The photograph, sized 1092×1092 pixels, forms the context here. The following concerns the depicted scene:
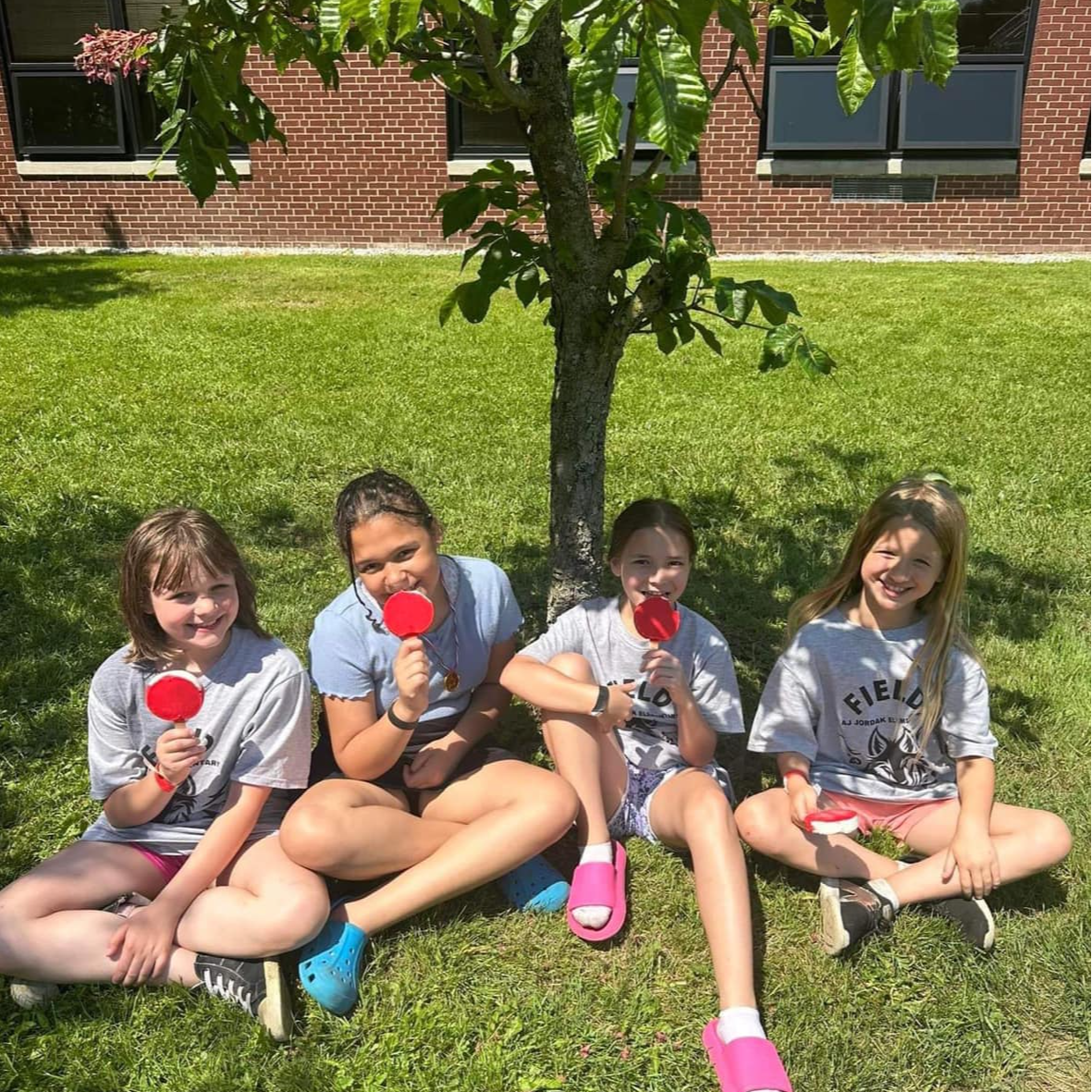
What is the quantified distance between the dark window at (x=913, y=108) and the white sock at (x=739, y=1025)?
10471 mm

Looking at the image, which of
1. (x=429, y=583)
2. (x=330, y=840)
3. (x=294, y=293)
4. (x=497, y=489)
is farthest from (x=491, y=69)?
(x=294, y=293)

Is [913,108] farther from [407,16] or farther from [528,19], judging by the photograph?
[407,16]

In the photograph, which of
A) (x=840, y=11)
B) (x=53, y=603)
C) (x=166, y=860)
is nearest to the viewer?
(x=840, y=11)

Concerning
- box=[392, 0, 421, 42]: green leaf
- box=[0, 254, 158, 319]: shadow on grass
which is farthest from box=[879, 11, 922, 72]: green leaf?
box=[0, 254, 158, 319]: shadow on grass

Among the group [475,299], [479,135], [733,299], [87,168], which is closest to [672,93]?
[733,299]

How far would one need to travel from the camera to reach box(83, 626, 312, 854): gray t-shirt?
235 cm

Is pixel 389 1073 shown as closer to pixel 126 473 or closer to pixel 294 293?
pixel 126 473

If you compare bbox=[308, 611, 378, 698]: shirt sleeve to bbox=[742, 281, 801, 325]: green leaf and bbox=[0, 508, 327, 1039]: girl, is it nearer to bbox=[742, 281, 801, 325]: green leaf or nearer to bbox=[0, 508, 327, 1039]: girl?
bbox=[0, 508, 327, 1039]: girl

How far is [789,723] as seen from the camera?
8.52ft

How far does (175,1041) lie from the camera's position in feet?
7.02

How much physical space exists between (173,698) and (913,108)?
11.2 m

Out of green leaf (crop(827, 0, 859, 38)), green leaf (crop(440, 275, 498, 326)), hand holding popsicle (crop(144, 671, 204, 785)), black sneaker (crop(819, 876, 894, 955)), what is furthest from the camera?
green leaf (crop(440, 275, 498, 326))

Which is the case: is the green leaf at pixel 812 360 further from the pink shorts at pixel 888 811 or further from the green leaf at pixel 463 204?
the pink shorts at pixel 888 811

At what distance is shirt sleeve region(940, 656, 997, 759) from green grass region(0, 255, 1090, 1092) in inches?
16.7
